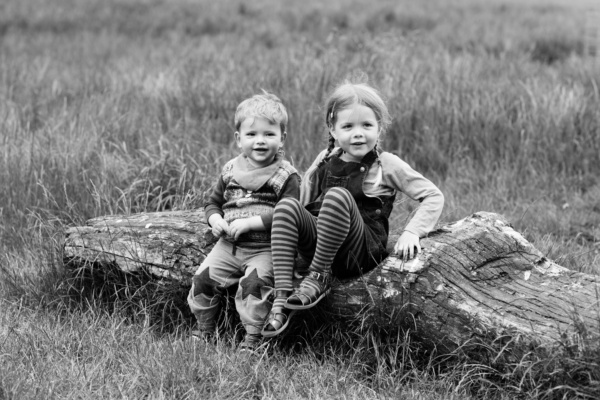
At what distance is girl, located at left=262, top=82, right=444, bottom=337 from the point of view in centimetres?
322

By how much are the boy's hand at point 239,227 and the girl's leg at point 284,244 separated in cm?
19

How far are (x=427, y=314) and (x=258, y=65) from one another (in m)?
4.71

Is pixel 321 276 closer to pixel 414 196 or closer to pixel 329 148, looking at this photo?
pixel 414 196

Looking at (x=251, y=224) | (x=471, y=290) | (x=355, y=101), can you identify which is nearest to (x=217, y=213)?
(x=251, y=224)

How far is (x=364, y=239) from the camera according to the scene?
330cm

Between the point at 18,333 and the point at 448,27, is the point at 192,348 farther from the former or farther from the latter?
the point at 448,27

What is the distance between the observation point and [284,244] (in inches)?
129

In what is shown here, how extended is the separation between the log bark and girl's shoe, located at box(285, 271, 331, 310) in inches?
3.6

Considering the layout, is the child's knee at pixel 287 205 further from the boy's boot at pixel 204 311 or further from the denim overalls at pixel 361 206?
the boy's boot at pixel 204 311

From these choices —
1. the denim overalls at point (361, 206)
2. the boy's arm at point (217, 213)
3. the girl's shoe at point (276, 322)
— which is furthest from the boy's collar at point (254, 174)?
the girl's shoe at point (276, 322)

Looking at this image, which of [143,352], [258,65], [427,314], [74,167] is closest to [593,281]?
[427,314]

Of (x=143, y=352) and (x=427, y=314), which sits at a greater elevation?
(x=427, y=314)

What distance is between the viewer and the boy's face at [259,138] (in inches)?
136

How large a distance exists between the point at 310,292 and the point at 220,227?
564mm
